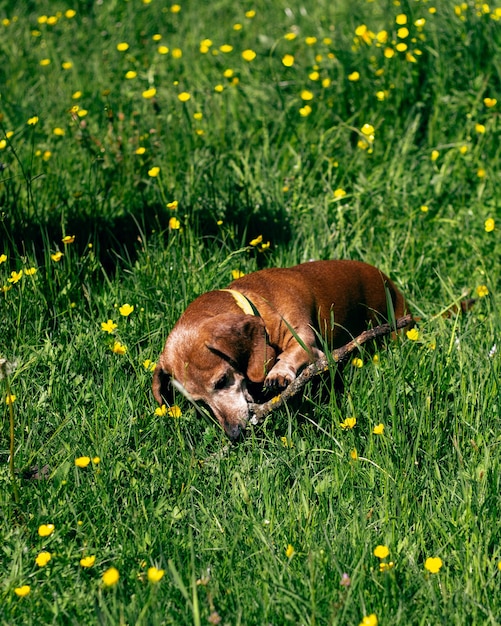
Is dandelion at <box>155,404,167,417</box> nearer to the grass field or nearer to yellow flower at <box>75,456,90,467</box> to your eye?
the grass field

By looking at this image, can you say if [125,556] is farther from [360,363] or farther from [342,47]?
[342,47]

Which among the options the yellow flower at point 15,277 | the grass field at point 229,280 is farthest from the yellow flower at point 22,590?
the yellow flower at point 15,277

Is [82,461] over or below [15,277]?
below

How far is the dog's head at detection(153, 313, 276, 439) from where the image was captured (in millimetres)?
3490

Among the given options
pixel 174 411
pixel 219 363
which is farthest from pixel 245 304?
pixel 174 411

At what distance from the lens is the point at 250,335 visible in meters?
3.56

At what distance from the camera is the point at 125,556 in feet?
9.09

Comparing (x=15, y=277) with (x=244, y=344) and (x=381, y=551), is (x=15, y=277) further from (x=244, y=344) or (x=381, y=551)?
(x=381, y=551)

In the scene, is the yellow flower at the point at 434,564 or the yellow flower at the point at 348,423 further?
the yellow flower at the point at 348,423

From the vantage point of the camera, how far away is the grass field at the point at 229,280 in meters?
2.70

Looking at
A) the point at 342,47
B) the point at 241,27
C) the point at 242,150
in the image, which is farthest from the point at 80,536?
the point at 241,27

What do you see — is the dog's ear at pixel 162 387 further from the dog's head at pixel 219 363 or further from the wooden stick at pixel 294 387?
the wooden stick at pixel 294 387

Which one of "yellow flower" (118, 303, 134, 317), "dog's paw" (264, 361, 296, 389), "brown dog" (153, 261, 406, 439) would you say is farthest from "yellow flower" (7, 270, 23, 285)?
"dog's paw" (264, 361, 296, 389)

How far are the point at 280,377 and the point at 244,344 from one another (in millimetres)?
220
